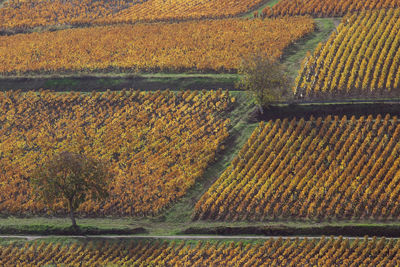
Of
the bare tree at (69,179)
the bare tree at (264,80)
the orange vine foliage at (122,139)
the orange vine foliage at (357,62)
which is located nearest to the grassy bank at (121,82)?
the orange vine foliage at (122,139)

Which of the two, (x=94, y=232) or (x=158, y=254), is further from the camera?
(x=94, y=232)

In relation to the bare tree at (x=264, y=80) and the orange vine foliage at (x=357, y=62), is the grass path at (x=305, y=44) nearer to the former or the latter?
the orange vine foliage at (x=357, y=62)

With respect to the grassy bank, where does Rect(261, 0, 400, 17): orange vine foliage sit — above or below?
above

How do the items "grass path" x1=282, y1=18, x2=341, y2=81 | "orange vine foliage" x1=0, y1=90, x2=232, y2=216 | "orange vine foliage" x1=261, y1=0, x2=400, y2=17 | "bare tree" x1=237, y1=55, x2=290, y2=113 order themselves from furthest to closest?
"orange vine foliage" x1=261, y1=0, x2=400, y2=17
"grass path" x1=282, y1=18, x2=341, y2=81
"bare tree" x1=237, y1=55, x2=290, y2=113
"orange vine foliage" x1=0, y1=90, x2=232, y2=216

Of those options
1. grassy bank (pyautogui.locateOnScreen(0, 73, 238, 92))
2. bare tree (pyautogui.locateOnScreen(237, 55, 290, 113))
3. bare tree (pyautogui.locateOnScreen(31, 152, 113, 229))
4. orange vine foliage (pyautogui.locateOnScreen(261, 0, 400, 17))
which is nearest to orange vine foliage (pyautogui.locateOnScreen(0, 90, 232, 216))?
grassy bank (pyautogui.locateOnScreen(0, 73, 238, 92))

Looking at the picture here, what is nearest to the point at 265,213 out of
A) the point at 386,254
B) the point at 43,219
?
the point at 386,254

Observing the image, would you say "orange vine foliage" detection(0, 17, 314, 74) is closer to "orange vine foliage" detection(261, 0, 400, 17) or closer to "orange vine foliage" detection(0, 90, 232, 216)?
"orange vine foliage" detection(261, 0, 400, 17)

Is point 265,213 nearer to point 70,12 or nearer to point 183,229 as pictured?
point 183,229
